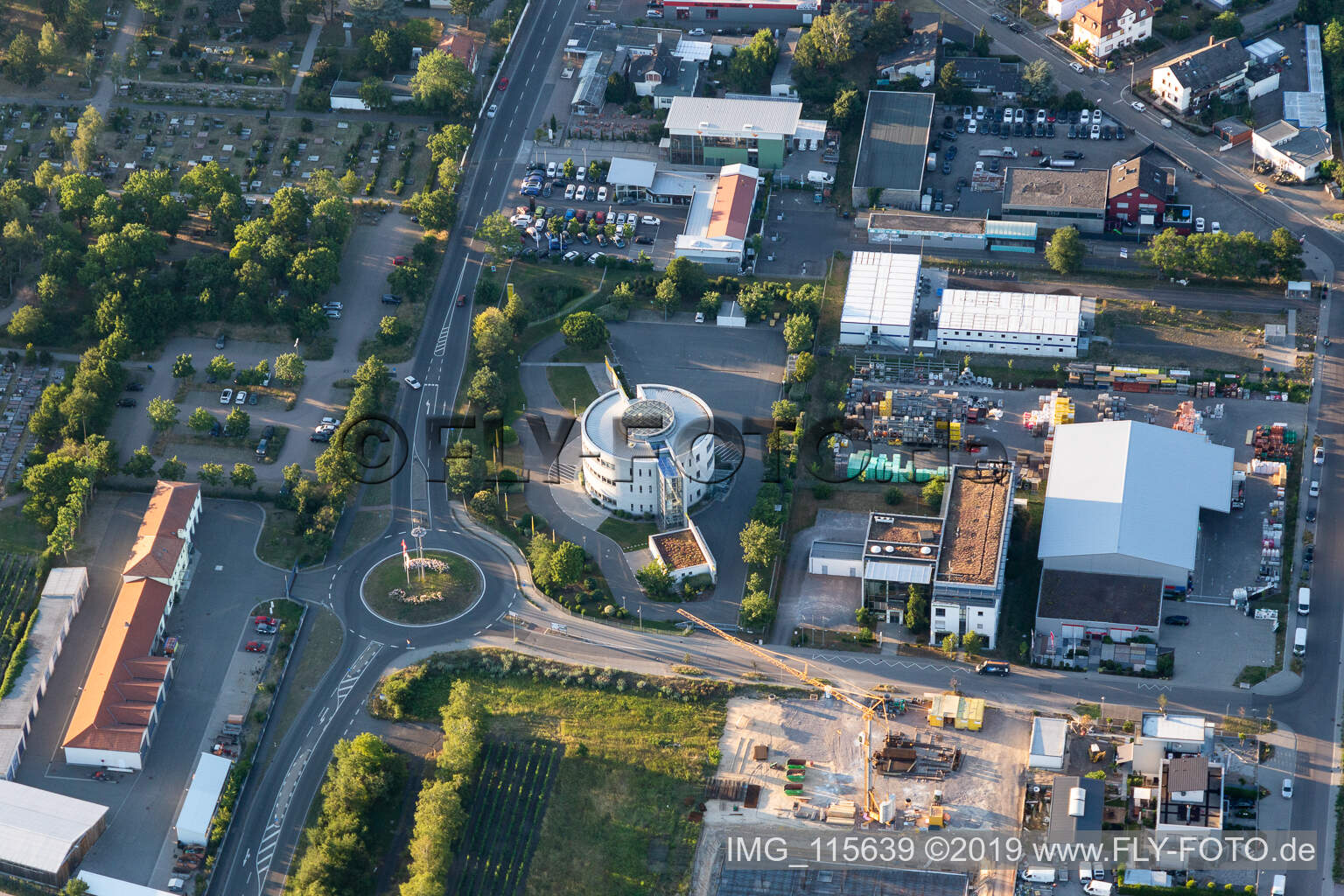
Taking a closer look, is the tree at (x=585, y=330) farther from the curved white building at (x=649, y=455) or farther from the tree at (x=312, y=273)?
the tree at (x=312, y=273)

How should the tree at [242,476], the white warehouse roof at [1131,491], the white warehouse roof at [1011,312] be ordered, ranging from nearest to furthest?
the white warehouse roof at [1131,491]
the tree at [242,476]
the white warehouse roof at [1011,312]

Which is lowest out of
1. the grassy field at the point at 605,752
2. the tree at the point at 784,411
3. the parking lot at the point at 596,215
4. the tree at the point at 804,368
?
the grassy field at the point at 605,752

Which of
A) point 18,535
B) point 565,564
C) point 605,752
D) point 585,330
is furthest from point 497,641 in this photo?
point 18,535

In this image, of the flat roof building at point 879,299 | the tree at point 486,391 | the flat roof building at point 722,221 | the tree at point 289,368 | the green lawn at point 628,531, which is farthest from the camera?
the flat roof building at point 722,221

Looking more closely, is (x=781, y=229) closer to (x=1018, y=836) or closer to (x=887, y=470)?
(x=887, y=470)

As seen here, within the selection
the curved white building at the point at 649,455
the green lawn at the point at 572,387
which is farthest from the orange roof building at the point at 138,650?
the curved white building at the point at 649,455

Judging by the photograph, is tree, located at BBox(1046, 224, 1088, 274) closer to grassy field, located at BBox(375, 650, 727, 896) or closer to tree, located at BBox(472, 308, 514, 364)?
tree, located at BBox(472, 308, 514, 364)

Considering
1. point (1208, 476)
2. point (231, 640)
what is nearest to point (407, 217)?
point (231, 640)
